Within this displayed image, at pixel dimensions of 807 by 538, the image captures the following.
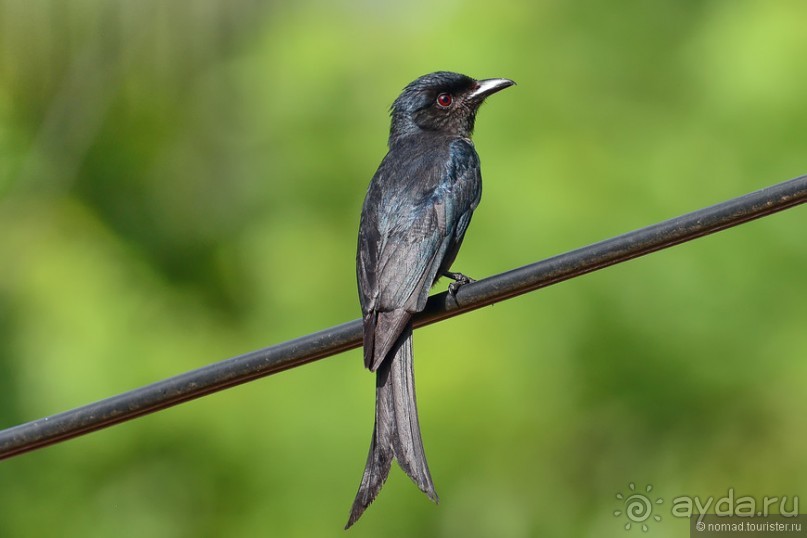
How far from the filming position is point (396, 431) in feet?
16.6

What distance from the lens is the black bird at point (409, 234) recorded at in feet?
16.5

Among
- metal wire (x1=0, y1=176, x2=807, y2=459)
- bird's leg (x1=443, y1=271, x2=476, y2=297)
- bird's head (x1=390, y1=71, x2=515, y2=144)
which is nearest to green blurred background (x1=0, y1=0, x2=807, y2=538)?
bird's head (x1=390, y1=71, x2=515, y2=144)

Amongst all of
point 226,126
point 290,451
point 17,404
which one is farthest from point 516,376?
point 226,126

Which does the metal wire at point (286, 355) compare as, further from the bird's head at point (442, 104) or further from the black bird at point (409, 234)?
the bird's head at point (442, 104)

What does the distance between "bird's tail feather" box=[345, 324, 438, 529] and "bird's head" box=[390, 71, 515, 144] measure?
78.4 inches

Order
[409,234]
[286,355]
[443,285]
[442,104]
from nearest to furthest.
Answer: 1. [286,355]
2. [409,234]
3. [442,104]
4. [443,285]

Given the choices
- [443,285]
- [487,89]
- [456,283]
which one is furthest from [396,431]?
[443,285]

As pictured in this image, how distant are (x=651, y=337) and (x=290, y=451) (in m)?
2.70

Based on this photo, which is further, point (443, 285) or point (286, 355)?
point (443, 285)

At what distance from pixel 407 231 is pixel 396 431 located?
0.98 meters

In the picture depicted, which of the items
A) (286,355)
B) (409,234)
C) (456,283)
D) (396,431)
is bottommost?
(396,431)

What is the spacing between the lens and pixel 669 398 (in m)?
9.32

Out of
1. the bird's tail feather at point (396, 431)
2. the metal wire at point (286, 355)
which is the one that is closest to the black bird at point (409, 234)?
the bird's tail feather at point (396, 431)

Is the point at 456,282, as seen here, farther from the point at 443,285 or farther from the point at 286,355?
the point at 443,285
